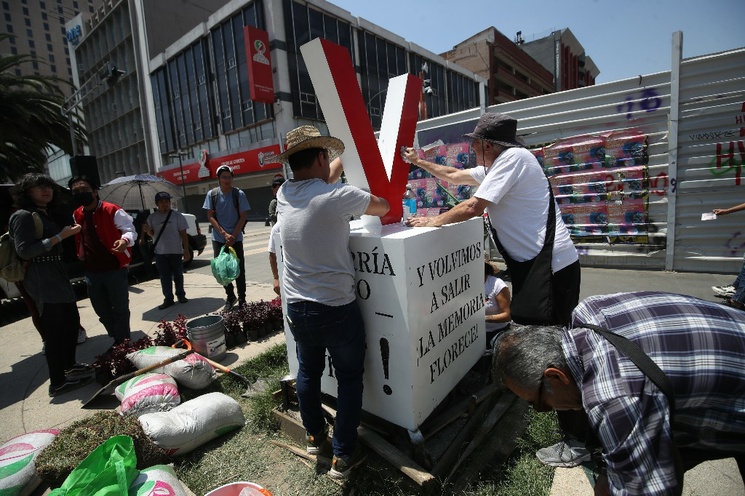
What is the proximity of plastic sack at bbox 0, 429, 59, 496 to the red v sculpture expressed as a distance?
2643 mm

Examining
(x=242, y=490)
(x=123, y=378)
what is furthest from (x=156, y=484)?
(x=123, y=378)

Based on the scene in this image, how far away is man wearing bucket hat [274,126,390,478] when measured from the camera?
77.5 inches

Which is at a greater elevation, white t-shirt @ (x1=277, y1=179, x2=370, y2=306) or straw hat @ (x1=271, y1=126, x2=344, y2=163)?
straw hat @ (x1=271, y1=126, x2=344, y2=163)

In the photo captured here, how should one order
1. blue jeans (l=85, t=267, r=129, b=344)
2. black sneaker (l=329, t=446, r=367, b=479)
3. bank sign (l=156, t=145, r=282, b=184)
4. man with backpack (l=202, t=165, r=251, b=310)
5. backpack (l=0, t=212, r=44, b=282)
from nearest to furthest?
black sneaker (l=329, t=446, r=367, b=479)
backpack (l=0, t=212, r=44, b=282)
blue jeans (l=85, t=267, r=129, b=344)
man with backpack (l=202, t=165, r=251, b=310)
bank sign (l=156, t=145, r=282, b=184)

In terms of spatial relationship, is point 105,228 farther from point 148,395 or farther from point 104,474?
point 104,474

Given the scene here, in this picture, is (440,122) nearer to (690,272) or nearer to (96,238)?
(690,272)

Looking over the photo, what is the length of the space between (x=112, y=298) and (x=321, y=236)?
3.39 meters

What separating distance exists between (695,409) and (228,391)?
3.35 m

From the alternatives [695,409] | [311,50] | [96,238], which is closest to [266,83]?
[96,238]

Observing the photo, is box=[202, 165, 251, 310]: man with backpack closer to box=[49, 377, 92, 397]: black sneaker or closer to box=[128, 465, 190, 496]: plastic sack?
box=[49, 377, 92, 397]: black sneaker

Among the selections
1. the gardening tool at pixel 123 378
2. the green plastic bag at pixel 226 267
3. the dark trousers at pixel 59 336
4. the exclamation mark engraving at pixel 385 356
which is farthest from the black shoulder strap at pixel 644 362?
the green plastic bag at pixel 226 267

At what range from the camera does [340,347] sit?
202 cm

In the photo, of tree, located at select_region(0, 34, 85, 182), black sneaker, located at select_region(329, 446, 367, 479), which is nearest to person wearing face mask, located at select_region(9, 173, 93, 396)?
black sneaker, located at select_region(329, 446, 367, 479)

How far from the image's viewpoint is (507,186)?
90.4 inches
